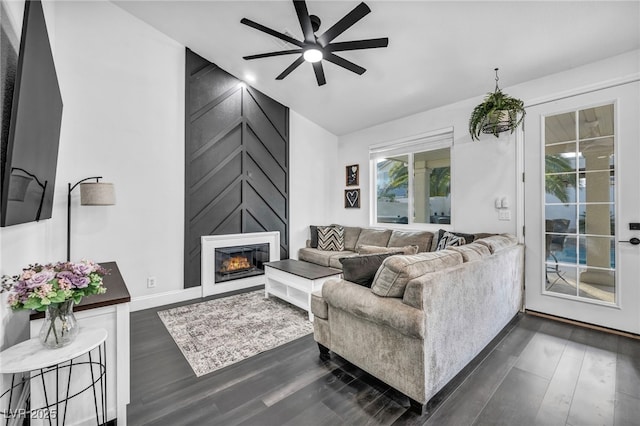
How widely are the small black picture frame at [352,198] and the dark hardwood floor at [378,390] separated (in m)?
3.13

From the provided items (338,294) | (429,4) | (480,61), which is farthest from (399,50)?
(338,294)

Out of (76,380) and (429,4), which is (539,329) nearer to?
(429,4)

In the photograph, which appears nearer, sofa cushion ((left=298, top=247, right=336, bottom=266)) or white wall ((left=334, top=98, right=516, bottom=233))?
white wall ((left=334, top=98, right=516, bottom=233))

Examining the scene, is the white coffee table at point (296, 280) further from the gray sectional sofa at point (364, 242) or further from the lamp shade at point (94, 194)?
the lamp shade at point (94, 194)

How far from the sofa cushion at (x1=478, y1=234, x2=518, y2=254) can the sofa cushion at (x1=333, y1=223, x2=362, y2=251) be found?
2278 millimetres

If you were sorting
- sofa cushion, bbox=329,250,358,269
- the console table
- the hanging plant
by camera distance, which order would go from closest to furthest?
the console table, the hanging plant, sofa cushion, bbox=329,250,358,269

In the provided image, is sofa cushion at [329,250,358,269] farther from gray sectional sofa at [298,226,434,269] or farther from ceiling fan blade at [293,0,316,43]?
ceiling fan blade at [293,0,316,43]

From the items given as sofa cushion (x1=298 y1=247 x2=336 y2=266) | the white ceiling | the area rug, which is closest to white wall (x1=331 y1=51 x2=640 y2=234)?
the white ceiling

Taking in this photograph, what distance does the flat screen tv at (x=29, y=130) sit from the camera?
1.20m

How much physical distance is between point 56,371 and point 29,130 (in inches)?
46.8

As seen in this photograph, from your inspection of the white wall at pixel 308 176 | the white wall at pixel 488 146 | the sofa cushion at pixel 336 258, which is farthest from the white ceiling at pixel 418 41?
the sofa cushion at pixel 336 258

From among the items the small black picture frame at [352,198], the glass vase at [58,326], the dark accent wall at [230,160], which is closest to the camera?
the glass vase at [58,326]

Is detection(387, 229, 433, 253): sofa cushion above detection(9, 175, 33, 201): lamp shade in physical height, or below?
below

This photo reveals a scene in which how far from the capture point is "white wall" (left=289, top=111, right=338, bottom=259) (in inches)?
198
